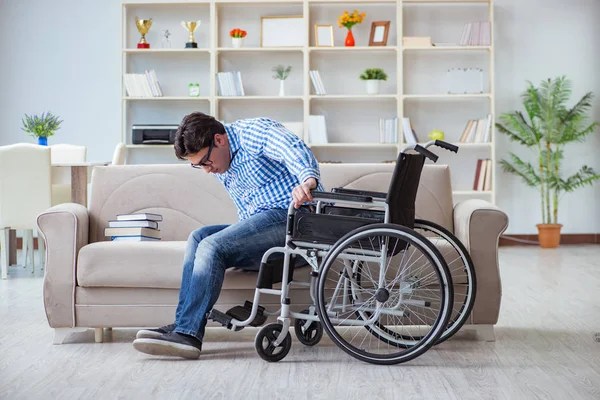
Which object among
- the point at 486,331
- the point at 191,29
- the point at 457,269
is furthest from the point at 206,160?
the point at 191,29

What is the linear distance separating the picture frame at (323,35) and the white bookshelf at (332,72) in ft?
0.28

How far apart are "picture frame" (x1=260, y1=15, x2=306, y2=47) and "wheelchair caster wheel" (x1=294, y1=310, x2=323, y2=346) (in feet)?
14.4

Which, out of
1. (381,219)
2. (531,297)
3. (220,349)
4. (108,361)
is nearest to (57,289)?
(108,361)

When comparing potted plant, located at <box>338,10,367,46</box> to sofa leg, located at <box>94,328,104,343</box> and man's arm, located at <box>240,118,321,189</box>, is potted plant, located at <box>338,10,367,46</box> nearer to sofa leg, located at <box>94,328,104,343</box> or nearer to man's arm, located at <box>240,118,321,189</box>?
man's arm, located at <box>240,118,321,189</box>

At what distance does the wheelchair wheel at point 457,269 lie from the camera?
279 centimetres

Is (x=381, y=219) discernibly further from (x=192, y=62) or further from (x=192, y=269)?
(x=192, y=62)

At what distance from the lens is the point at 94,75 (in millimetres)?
7188

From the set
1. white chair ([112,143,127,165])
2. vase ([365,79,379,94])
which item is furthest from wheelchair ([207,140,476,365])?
vase ([365,79,379,94])

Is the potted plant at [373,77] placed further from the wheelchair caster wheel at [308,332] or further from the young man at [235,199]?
the wheelchair caster wheel at [308,332]

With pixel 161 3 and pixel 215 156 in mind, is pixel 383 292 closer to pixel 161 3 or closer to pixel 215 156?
pixel 215 156

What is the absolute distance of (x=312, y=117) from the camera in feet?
22.7

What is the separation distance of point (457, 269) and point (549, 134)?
13.8 ft

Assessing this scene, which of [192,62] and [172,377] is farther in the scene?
[192,62]

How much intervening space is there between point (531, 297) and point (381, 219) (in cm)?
178
